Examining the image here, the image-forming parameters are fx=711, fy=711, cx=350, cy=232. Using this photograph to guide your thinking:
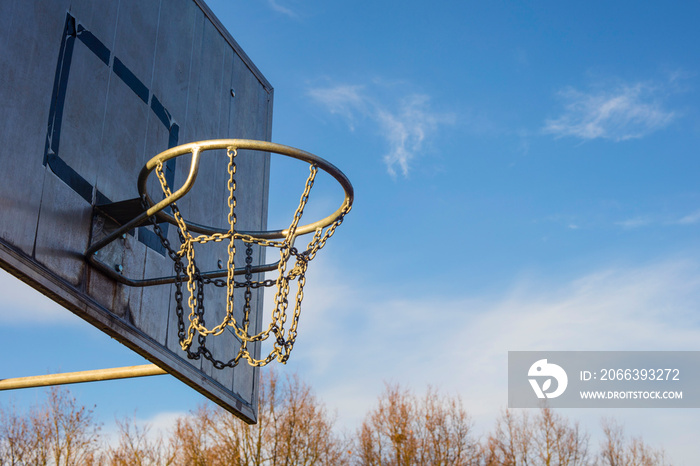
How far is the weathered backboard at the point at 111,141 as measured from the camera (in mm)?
3256

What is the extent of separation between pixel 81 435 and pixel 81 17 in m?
12.1

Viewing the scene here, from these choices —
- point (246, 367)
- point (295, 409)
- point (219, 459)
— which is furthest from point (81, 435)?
point (246, 367)

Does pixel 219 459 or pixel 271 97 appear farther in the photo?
pixel 219 459

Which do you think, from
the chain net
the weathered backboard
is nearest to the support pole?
the weathered backboard

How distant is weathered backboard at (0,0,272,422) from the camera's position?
3.26 metres

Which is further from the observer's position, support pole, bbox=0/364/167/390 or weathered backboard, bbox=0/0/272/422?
support pole, bbox=0/364/167/390

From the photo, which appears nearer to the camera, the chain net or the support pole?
the chain net

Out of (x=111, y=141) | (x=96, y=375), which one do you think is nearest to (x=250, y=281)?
(x=111, y=141)

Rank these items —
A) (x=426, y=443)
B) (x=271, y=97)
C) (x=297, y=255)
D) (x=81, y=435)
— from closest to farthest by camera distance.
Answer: (x=297, y=255), (x=271, y=97), (x=81, y=435), (x=426, y=443)

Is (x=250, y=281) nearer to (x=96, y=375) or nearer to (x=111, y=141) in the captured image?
(x=111, y=141)

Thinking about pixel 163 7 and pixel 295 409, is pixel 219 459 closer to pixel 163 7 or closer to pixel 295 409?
pixel 295 409

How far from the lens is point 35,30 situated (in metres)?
3.42

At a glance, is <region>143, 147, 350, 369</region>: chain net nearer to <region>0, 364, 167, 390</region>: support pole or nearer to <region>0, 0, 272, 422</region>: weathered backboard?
<region>0, 0, 272, 422</region>: weathered backboard

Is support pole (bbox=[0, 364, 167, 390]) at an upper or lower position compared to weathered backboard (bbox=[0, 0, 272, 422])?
lower
